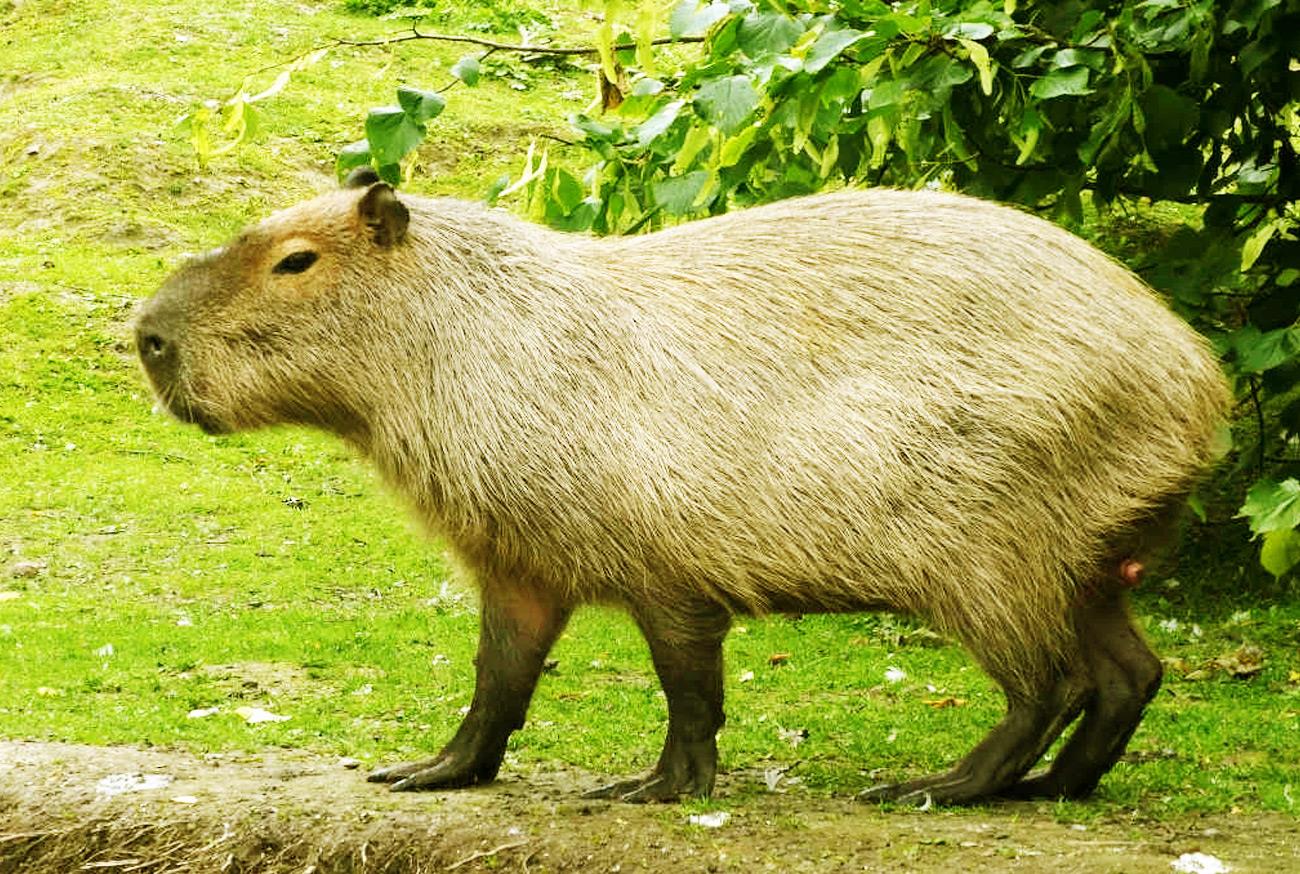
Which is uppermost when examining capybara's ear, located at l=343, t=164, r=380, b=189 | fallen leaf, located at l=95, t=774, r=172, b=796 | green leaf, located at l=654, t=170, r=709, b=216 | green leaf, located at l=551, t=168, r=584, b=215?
capybara's ear, located at l=343, t=164, r=380, b=189

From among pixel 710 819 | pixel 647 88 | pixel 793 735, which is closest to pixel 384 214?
pixel 647 88

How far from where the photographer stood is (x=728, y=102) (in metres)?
4.47

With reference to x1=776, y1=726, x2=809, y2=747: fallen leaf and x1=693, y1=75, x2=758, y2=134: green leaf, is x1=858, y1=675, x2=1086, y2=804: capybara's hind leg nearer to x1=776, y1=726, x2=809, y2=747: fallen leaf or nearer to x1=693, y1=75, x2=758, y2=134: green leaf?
x1=776, y1=726, x2=809, y2=747: fallen leaf

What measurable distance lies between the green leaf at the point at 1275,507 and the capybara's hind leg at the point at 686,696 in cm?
130

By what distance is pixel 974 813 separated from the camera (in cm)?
438

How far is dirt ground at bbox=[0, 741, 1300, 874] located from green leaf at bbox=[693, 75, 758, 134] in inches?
68.0

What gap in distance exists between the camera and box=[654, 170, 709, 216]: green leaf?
5.19 m

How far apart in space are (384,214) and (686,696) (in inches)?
56.3

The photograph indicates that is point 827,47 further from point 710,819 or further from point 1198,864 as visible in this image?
point 1198,864

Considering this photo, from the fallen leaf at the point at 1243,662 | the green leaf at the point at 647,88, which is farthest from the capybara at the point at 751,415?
the fallen leaf at the point at 1243,662

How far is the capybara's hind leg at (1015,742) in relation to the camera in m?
4.49

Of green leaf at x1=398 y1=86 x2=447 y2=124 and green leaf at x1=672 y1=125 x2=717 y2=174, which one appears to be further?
green leaf at x1=398 y1=86 x2=447 y2=124

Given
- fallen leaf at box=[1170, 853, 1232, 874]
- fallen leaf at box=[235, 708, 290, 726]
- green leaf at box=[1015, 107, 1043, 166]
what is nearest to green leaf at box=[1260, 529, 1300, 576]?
fallen leaf at box=[1170, 853, 1232, 874]

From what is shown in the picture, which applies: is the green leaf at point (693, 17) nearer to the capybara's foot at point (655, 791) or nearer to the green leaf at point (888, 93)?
the green leaf at point (888, 93)
